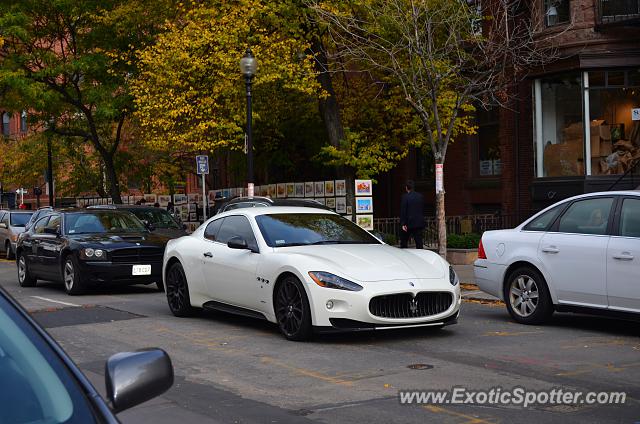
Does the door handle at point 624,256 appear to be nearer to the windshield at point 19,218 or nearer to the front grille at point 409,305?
the front grille at point 409,305

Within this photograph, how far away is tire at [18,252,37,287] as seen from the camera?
1838 cm

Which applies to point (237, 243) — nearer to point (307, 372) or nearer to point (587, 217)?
point (307, 372)

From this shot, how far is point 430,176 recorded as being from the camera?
3144cm

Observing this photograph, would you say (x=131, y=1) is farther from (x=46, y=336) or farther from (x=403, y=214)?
(x=46, y=336)

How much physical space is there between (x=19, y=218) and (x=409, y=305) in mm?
24491

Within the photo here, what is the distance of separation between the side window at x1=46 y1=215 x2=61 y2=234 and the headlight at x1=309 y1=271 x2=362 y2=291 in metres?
8.79

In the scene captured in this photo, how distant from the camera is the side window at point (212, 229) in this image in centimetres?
1207

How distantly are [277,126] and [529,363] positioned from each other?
2284cm

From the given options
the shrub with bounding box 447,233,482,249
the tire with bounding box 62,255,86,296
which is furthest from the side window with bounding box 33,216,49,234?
the shrub with bounding box 447,233,482,249

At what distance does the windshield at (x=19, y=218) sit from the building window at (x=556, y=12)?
18.6 meters

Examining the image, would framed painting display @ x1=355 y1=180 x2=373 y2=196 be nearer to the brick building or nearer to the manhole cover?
the brick building

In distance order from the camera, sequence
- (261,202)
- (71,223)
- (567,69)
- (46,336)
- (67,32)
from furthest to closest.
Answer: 1. (67,32)
2. (567,69)
3. (261,202)
4. (71,223)
5. (46,336)

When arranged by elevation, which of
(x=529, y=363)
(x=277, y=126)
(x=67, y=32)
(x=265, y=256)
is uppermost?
(x=67, y=32)

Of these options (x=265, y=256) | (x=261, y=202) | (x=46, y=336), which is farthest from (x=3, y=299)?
(x=261, y=202)
